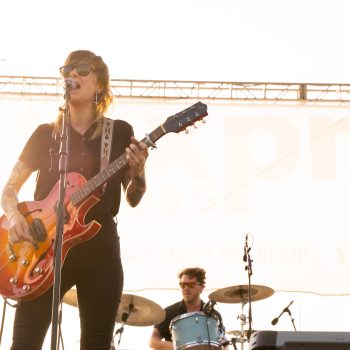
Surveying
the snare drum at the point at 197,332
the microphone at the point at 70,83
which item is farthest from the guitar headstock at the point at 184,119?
the snare drum at the point at 197,332

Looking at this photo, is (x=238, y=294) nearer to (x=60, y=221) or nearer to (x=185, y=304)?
(x=185, y=304)

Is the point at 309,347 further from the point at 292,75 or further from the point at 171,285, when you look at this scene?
the point at 292,75

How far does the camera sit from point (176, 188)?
10.1 meters

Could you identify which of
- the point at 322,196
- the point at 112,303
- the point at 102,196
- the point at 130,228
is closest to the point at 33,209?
the point at 102,196

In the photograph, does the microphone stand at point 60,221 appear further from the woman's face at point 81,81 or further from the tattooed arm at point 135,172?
the tattooed arm at point 135,172

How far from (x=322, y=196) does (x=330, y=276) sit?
118cm

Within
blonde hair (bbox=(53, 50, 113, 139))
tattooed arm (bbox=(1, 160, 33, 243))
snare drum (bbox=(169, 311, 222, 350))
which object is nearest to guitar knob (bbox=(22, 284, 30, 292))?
tattooed arm (bbox=(1, 160, 33, 243))

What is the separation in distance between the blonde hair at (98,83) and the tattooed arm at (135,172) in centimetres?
28

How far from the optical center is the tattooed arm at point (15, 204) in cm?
365

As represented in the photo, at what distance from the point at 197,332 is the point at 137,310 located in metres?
1.10

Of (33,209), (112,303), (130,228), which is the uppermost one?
(130,228)

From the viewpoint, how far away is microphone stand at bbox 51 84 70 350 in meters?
3.10

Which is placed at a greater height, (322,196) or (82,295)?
(322,196)

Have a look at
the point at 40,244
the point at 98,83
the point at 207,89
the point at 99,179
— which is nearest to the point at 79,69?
the point at 98,83
